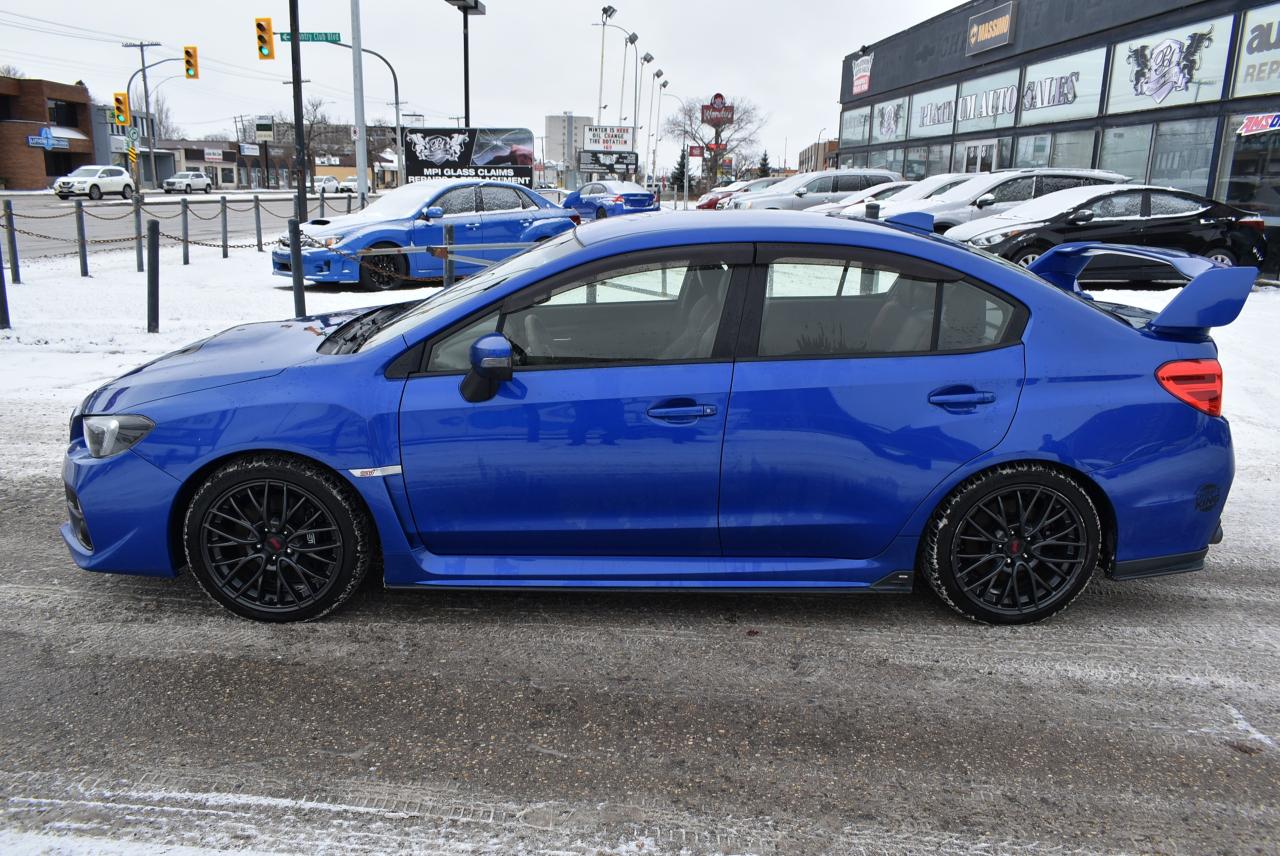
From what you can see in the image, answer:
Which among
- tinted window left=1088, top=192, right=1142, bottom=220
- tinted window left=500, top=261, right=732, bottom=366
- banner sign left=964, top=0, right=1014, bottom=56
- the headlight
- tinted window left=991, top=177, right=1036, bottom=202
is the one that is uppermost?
banner sign left=964, top=0, right=1014, bottom=56

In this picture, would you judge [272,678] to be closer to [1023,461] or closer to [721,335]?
[721,335]

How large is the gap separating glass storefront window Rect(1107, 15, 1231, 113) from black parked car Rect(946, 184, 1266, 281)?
20.4 feet

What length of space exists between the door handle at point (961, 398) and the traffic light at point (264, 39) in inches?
944

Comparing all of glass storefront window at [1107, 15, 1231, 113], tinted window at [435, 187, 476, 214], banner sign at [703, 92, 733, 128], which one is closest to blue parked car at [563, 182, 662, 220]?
tinted window at [435, 187, 476, 214]

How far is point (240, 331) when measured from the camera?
4.56 meters

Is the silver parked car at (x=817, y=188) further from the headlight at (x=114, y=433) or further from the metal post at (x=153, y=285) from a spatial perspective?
the headlight at (x=114, y=433)

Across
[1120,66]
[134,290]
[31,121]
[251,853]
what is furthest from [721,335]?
[31,121]

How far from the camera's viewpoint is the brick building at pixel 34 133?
2347 inches

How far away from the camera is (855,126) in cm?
4044

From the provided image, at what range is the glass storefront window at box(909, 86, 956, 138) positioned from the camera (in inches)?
1222

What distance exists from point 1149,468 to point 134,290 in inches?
499

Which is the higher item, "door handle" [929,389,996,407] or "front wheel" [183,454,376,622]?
"door handle" [929,389,996,407]

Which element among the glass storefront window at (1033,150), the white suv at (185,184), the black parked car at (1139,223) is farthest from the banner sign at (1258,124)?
the white suv at (185,184)

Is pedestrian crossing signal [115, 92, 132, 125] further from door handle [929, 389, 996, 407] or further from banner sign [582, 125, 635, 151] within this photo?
door handle [929, 389, 996, 407]
